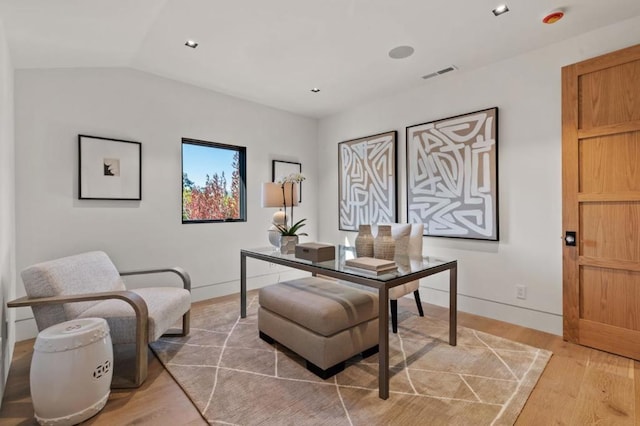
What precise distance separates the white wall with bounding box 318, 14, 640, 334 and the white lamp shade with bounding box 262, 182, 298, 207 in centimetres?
164

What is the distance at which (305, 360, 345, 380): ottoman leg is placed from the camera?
201cm

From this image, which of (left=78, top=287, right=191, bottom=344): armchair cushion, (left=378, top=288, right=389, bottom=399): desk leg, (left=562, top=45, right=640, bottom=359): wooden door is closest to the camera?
(left=378, top=288, right=389, bottom=399): desk leg

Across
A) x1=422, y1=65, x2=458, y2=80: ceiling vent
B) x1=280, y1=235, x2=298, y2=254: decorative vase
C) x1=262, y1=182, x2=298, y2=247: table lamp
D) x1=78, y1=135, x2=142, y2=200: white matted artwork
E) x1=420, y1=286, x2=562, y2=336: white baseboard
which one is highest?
x1=422, y1=65, x2=458, y2=80: ceiling vent

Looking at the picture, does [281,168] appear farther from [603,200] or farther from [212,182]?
[603,200]

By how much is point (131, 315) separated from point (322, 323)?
1256 mm

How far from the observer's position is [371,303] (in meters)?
2.26

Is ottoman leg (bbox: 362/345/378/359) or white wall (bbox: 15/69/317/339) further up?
white wall (bbox: 15/69/317/339)

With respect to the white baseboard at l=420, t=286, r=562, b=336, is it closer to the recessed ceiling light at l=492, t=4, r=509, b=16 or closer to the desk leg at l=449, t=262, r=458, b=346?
the desk leg at l=449, t=262, r=458, b=346

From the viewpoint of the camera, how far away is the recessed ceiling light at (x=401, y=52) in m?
2.72

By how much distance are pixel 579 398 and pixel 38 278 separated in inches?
133

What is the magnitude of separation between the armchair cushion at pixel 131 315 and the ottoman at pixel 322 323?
2.27 ft

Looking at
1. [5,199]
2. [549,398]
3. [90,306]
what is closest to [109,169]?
[5,199]

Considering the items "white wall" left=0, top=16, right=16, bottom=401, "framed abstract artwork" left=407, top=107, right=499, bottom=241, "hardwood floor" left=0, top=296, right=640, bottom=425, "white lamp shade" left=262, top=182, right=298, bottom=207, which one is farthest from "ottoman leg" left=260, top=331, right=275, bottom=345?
"framed abstract artwork" left=407, top=107, right=499, bottom=241

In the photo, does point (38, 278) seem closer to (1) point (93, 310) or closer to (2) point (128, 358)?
(1) point (93, 310)
